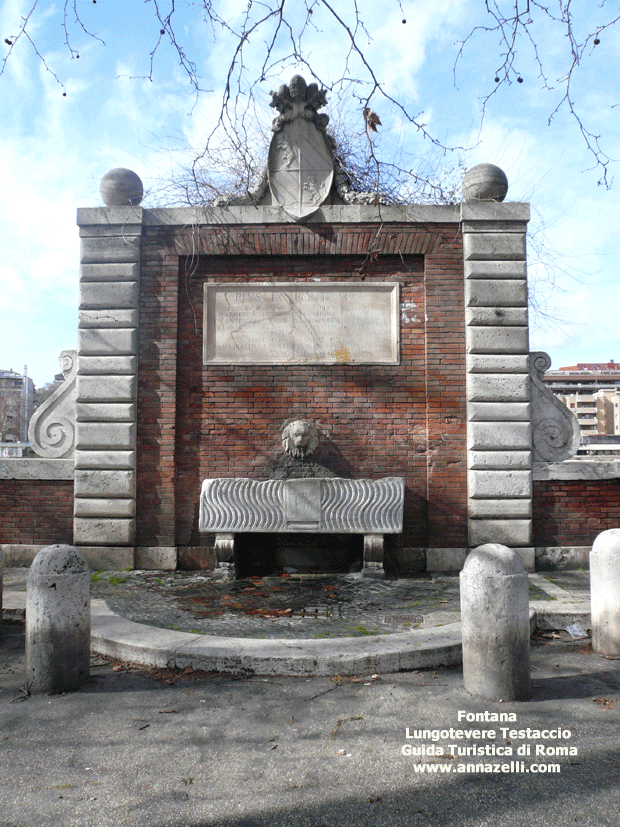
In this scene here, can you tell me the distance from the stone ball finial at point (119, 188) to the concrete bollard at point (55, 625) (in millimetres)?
5880

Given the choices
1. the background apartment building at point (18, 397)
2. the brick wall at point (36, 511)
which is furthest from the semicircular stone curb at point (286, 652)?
the background apartment building at point (18, 397)

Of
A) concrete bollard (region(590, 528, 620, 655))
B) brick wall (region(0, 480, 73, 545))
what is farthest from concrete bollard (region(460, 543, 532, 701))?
brick wall (region(0, 480, 73, 545))

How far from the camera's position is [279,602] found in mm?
6246

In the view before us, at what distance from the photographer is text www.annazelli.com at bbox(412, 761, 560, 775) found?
121 inches

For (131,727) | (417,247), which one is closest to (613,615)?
(131,727)

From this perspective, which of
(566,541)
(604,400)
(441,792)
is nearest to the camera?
(441,792)

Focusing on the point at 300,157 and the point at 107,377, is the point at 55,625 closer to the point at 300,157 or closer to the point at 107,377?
the point at 107,377

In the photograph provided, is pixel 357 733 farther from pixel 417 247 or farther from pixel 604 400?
pixel 604 400

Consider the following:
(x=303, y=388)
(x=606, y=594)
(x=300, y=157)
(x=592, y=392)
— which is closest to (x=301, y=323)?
(x=303, y=388)

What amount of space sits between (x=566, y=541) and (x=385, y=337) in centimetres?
371

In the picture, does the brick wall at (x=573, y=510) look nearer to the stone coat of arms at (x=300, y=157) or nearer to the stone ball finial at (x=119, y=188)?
the stone coat of arms at (x=300, y=157)

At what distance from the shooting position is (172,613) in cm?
580

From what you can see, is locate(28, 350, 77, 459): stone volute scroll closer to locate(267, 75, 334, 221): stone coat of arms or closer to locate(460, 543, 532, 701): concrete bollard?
locate(267, 75, 334, 221): stone coat of arms

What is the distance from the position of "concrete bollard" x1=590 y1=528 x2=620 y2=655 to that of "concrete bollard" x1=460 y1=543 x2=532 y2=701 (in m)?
1.29
